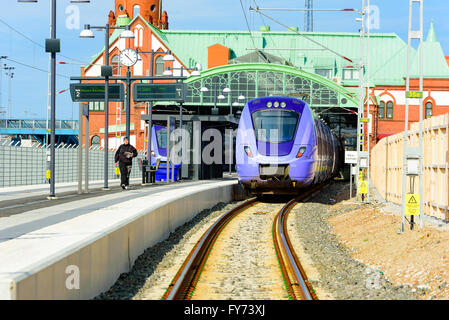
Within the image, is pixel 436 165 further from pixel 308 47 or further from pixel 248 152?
pixel 308 47

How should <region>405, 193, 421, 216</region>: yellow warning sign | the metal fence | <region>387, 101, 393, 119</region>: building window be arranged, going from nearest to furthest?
<region>405, 193, 421, 216</region>: yellow warning sign, the metal fence, <region>387, 101, 393, 119</region>: building window

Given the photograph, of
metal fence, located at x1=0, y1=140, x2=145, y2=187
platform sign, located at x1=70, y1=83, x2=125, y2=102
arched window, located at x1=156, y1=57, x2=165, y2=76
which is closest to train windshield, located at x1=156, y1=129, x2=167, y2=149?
metal fence, located at x1=0, y1=140, x2=145, y2=187

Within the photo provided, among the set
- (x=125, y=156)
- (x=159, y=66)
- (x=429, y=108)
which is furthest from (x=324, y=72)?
(x=125, y=156)

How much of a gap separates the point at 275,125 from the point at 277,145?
26.0 inches

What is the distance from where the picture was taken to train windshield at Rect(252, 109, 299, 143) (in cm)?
2325

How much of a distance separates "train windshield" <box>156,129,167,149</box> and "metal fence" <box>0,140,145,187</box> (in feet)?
14.8

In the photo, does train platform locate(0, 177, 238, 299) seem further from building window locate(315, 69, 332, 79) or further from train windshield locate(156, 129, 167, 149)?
building window locate(315, 69, 332, 79)

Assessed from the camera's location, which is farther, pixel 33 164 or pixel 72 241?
pixel 33 164

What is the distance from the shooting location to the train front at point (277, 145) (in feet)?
75.9

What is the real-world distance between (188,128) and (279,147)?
13478 millimetres

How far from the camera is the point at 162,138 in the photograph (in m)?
38.9

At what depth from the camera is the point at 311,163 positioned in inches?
921

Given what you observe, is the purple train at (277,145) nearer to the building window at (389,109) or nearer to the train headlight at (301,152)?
the train headlight at (301,152)
